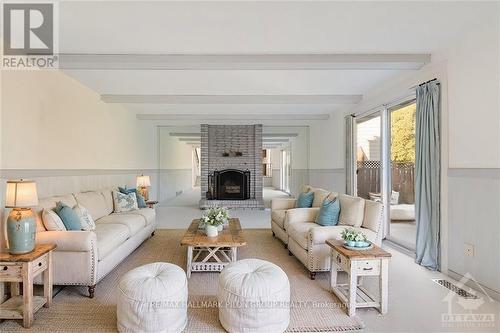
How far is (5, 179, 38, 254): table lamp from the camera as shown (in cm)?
246

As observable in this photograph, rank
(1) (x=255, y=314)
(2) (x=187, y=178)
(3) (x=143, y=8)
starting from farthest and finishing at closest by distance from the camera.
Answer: (2) (x=187, y=178)
(3) (x=143, y=8)
(1) (x=255, y=314)

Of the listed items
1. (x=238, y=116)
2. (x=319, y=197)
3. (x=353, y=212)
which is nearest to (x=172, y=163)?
(x=238, y=116)

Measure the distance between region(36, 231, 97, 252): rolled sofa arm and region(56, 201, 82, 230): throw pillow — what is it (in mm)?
284

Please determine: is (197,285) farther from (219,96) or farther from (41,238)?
(219,96)

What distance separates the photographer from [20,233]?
2.47 meters

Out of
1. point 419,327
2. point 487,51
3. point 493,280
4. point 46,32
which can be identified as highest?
point 46,32

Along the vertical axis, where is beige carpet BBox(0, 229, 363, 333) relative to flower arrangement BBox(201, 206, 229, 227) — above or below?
below

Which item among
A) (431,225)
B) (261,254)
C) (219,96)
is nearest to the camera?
(431,225)

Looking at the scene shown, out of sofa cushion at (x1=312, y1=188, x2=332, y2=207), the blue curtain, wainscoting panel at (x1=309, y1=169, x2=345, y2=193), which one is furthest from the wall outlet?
wainscoting panel at (x1=309, y1=169, x2=345, y2=193)

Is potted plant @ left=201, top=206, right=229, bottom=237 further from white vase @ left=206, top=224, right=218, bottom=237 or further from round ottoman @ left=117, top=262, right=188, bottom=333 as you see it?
round ottoman @ left=117, top=262, right=188, bottom=333

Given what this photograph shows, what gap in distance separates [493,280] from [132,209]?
501 cm

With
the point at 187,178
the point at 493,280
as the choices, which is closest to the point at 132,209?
the point at 493,280

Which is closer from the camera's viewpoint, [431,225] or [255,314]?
[255,314]

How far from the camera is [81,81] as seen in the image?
4.93 m
